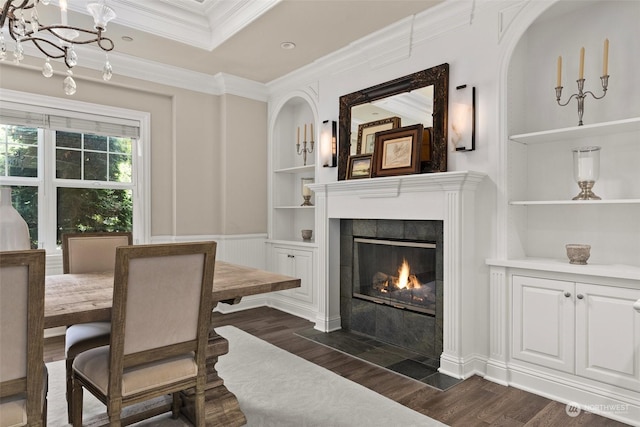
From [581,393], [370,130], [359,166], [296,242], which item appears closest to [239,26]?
[370,130]

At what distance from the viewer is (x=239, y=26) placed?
11.4 ft

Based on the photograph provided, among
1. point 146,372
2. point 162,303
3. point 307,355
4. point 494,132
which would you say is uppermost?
point 494,132

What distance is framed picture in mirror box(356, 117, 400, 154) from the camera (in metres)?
3.63

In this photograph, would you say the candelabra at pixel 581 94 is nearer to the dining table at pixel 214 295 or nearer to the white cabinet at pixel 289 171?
the dining table at pixel 214 295

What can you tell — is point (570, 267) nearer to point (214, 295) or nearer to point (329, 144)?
point (214, 295)

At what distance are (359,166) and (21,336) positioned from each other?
3019 millimetres

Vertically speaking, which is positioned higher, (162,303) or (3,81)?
(3,81)

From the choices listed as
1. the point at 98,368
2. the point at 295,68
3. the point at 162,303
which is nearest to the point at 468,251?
the point at 162,303

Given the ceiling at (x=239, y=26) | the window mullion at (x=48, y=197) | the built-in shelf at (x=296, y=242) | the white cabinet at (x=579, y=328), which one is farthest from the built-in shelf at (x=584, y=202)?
the window mullion at (x=48, y=197)

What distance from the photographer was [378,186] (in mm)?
3465

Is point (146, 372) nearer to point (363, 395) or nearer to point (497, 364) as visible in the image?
point (363, 395)

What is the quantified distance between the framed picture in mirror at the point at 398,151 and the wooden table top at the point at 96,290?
1.59m

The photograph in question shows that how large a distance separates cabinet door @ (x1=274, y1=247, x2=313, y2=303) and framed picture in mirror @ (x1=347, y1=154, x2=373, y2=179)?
107 centimetres

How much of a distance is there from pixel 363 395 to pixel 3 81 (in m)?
4.04
